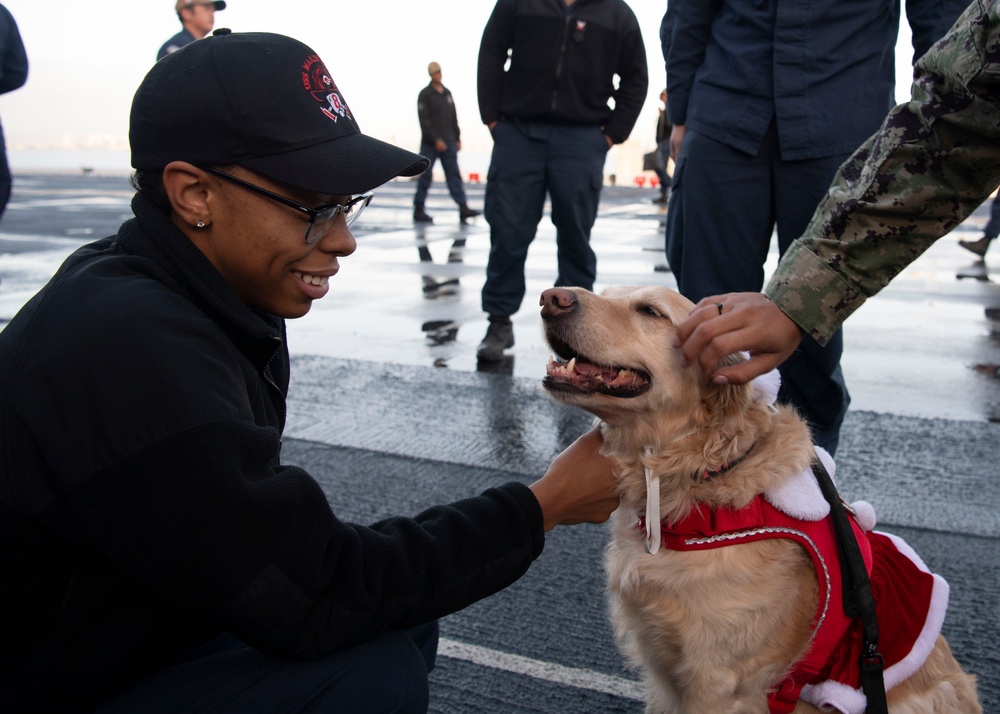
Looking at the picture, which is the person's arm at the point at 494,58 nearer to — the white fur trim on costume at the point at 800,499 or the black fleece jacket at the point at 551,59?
the black fleece jacket at the point at 551,59

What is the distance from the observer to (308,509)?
1583 mm

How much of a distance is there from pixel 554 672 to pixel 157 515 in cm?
155

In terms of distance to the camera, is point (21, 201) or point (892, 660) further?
point (21, 201)

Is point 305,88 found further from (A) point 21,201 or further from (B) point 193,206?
(A) point 21,201

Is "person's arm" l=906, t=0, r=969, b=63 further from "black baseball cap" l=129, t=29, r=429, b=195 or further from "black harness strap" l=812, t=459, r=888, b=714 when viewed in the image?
"black baseball cap" l=129, t=29, r=429, b=195

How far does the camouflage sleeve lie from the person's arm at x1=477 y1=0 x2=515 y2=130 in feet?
15.3

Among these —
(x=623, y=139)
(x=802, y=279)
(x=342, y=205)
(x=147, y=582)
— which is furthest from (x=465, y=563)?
(x=623, y=139)

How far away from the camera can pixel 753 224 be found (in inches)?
136

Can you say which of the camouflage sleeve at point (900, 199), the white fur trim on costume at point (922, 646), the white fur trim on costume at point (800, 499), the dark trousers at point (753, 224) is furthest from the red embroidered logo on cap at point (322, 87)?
the dark trousers at point (753, 224)

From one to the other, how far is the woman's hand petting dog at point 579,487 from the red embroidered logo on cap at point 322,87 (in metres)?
0.91

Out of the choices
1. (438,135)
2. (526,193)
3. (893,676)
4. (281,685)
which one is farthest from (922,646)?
(438,135)

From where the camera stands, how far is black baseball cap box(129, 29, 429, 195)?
1.64m

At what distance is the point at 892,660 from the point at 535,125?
4.74 metres

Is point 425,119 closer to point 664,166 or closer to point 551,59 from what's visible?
point 664,166
